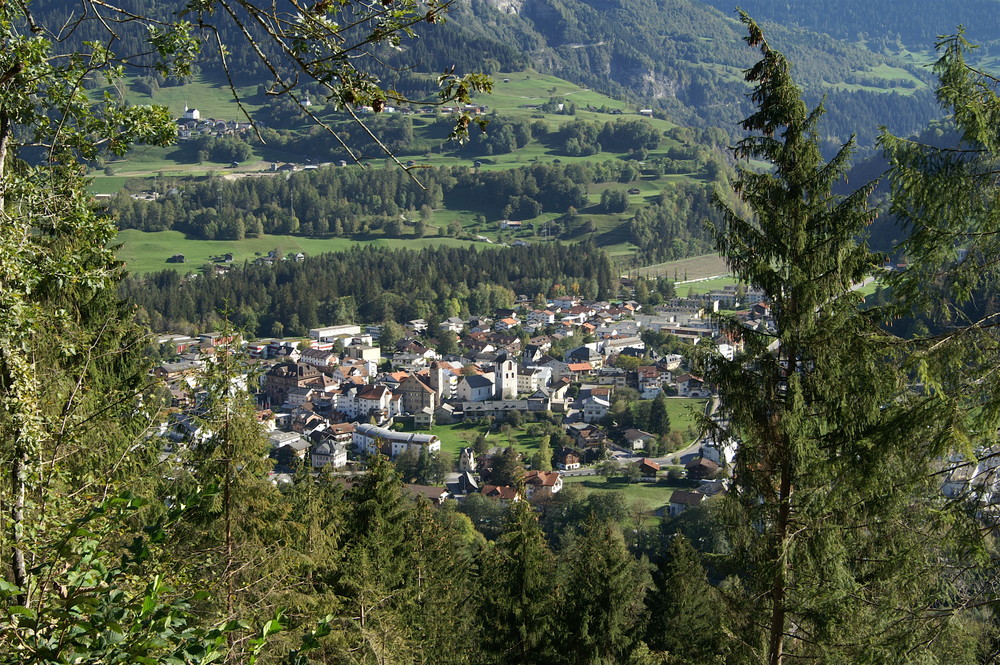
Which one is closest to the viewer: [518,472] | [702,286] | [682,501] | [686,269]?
[518,472]

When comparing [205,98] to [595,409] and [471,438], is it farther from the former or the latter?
[471,438]

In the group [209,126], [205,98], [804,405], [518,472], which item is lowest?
[518,472]

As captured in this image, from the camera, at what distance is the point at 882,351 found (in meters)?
5.41

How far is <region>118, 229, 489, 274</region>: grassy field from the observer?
275 ft

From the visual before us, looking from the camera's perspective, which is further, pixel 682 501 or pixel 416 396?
pixel 416 396

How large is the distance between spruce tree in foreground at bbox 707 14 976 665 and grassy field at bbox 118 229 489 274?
79380 millimetres

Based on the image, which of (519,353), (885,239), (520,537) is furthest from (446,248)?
(520,537)

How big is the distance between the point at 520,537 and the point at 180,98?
516 ft

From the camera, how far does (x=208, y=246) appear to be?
92.6 metres

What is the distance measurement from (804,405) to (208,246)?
9308 cm

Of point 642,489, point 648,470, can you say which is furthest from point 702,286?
point 642,489

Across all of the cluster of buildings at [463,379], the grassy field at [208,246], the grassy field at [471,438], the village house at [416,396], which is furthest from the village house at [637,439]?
the grassy field at [208,246]

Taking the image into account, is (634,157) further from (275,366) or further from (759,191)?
(759,191)

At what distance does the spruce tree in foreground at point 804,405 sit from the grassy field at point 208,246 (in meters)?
79.4
